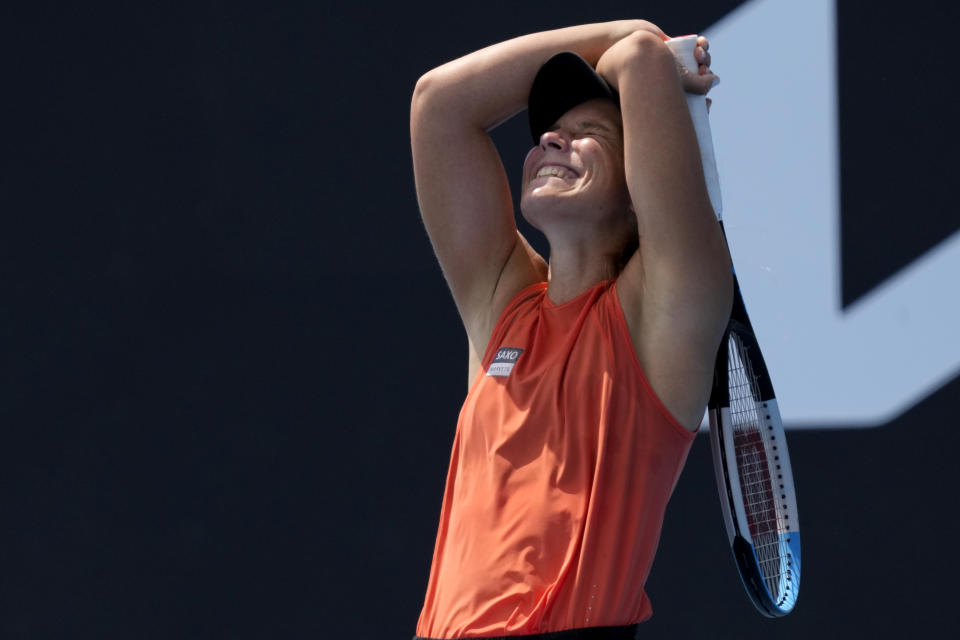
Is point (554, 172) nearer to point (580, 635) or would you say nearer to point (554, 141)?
point (554, 141)

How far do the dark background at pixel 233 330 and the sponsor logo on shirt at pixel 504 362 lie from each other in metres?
1.25

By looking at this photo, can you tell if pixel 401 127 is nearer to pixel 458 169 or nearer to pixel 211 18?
pixel 211 18

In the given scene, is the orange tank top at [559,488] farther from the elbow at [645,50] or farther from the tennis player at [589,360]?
the elbow at [645,50]

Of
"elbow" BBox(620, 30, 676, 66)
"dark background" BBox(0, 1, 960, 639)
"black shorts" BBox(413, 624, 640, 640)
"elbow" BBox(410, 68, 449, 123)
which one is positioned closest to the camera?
"black shorts" BBox(413, 624, 640, 640)

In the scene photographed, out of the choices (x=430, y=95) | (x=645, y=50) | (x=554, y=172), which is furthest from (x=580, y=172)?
(x=430, y=95)

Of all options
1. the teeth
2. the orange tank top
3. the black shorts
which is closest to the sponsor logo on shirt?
the orange tank top

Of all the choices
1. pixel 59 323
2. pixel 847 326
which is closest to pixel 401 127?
pixel 59 323

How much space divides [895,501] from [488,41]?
143 cm

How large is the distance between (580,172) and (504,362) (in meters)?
0.27

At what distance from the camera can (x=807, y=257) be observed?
2652 mm

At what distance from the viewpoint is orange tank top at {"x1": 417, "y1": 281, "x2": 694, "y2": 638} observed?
1378 mm

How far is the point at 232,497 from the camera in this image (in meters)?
2.82

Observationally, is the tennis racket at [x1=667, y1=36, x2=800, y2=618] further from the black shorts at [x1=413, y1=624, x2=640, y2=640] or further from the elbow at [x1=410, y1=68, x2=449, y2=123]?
the elbow at [x1=410, y1=68, x2=449, y2=123]

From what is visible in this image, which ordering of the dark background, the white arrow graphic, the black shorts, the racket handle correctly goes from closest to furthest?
the black shorts < the racket handle < the white arrow graphic < the dark background
